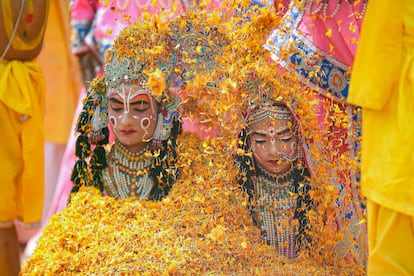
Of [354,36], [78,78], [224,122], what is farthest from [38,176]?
[78,78]

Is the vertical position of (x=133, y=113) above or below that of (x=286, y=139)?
above

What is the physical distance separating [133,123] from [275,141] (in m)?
0.69

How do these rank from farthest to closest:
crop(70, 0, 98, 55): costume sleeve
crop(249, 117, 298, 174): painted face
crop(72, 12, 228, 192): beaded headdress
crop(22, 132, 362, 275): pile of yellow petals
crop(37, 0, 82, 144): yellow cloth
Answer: crop(37, 0, 82, 144): yellow cloth → crop(70, 0, 98, 55): costume sleeve → crop(72, 12, 228, 192): beaded headdress → crop(249, 117, 298, 174): painted face → crop(22, 132, 362, 275): pile of yellow petals

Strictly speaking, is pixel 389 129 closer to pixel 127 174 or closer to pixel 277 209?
pixel 277 209

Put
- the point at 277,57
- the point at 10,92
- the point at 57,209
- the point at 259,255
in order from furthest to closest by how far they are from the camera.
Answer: the point at 57,209 → the point at 10,92 → the point at 277,57 → the point at 259,255

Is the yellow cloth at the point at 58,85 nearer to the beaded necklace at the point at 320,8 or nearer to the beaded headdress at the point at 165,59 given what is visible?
the beaded headdress at the point at 165,59

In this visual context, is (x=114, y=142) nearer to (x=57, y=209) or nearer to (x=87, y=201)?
(x=87, y=201)

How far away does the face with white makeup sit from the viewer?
421 centimetres

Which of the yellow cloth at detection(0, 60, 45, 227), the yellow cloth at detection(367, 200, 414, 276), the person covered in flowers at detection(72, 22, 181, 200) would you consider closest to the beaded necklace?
the person covered in flowers at detection(72, 22, 181, 200)

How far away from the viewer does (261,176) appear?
14.0 ft

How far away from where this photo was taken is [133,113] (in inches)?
173

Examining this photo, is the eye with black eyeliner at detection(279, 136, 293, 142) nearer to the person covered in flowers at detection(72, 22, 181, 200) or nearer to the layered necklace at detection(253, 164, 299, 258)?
the layered necklace at detection(253, 164, 299, 258)

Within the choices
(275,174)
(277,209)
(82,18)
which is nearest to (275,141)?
(275,174)

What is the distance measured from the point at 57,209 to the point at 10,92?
985 millimetres
